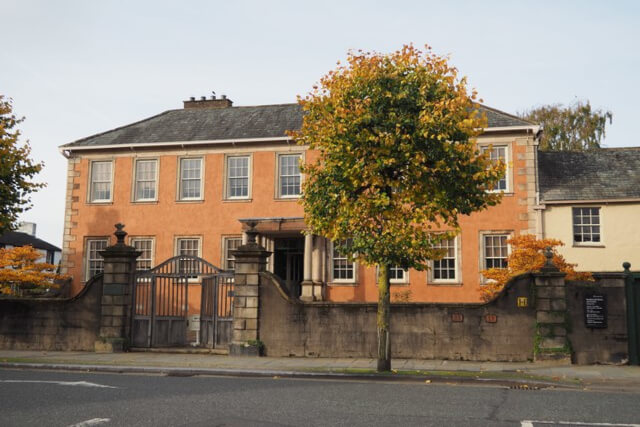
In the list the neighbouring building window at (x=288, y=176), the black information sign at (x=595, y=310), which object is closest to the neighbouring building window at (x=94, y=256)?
the neighbouring building window at (x=288, y=176)

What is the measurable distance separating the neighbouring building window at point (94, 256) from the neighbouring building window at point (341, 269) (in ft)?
34.7

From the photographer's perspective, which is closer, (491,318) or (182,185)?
(491,318)

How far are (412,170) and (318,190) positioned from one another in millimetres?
2238

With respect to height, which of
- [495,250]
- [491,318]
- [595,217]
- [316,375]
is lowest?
[316,375]

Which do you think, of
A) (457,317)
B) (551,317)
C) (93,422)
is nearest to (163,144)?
(457,317)

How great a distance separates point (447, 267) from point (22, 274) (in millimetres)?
17539

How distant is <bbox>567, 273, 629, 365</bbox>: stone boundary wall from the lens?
15.1m

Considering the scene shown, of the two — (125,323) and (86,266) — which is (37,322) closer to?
(125,323)

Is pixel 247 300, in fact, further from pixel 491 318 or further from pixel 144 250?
pixel 144 250

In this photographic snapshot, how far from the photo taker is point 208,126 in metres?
29.9

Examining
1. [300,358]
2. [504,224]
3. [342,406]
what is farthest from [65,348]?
[504,224]

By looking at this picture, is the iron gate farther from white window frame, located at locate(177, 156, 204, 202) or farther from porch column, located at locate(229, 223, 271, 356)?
white window frame, located at locate(177, 156, 204, 202)

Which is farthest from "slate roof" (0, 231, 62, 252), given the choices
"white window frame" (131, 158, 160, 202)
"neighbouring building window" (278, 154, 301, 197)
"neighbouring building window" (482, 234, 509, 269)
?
"neighbouring building window" (482, 234, 509, 269)

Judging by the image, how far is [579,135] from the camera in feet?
131
